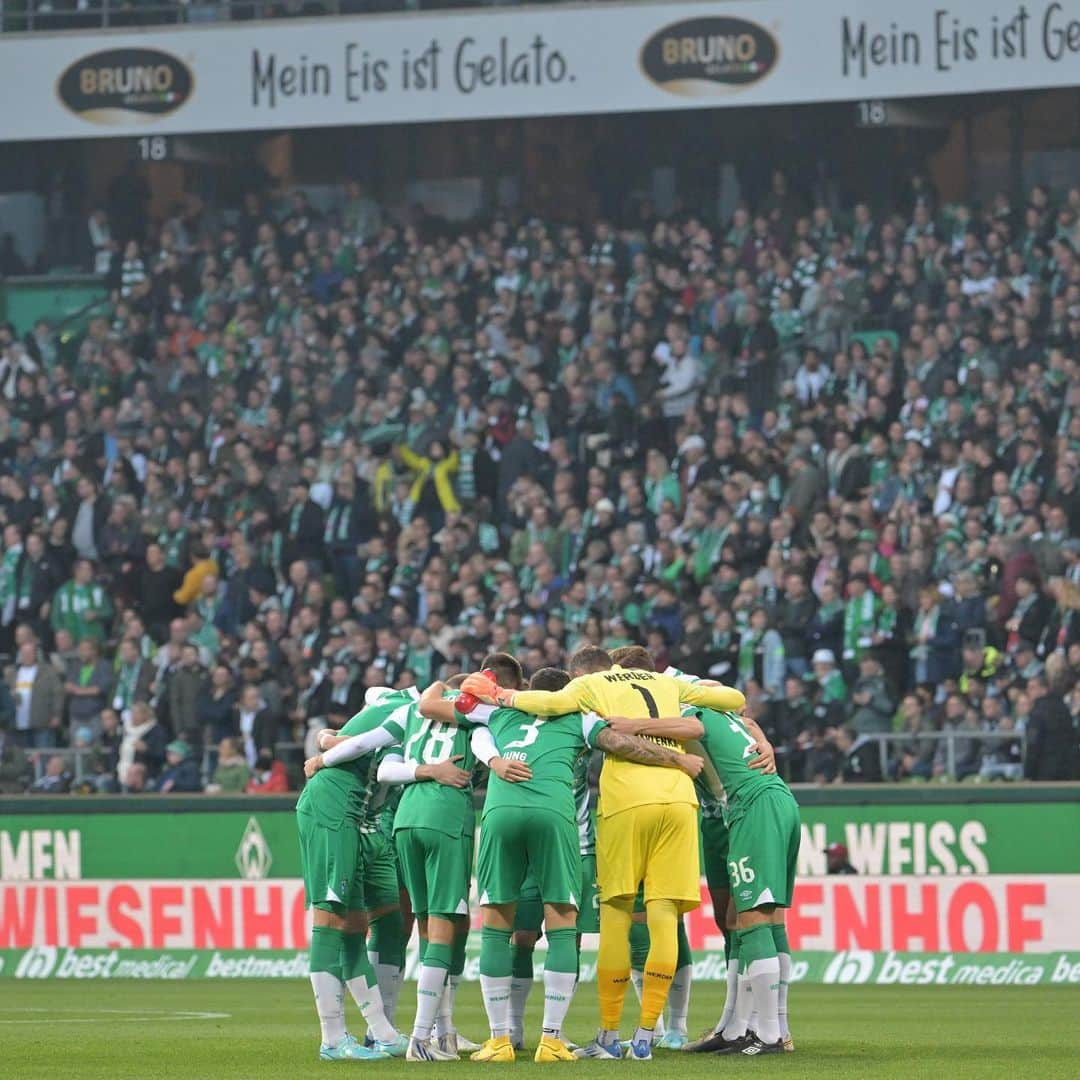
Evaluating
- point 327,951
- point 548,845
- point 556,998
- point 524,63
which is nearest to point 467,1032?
point 327,951

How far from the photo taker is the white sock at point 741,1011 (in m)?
13.2

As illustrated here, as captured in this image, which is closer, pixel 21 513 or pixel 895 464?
pixel 895 464

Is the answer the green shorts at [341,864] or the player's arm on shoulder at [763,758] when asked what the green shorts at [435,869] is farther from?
the player's arm on shoulder at [763,758]

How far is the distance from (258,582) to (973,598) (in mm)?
8211

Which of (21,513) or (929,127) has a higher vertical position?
(929,127)

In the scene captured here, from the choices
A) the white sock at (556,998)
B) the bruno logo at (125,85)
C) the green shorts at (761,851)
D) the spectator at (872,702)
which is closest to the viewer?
the white sock at (556,998)

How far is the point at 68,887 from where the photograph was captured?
22.1 meters

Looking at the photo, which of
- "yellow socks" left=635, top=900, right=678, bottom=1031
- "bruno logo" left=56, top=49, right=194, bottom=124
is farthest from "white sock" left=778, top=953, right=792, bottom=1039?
"bruno logo" left=56, top=49, right=194, bottom=124

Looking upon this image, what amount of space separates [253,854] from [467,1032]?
6.83 meters

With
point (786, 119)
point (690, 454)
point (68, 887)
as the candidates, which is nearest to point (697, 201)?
point (786, 119)

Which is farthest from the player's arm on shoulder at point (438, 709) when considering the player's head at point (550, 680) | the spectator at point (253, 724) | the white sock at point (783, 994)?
the spectator at point (253, 724)

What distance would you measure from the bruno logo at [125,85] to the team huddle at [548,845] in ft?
68.3

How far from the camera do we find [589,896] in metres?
14.0

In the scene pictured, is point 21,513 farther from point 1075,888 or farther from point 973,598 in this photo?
point 1075,888
